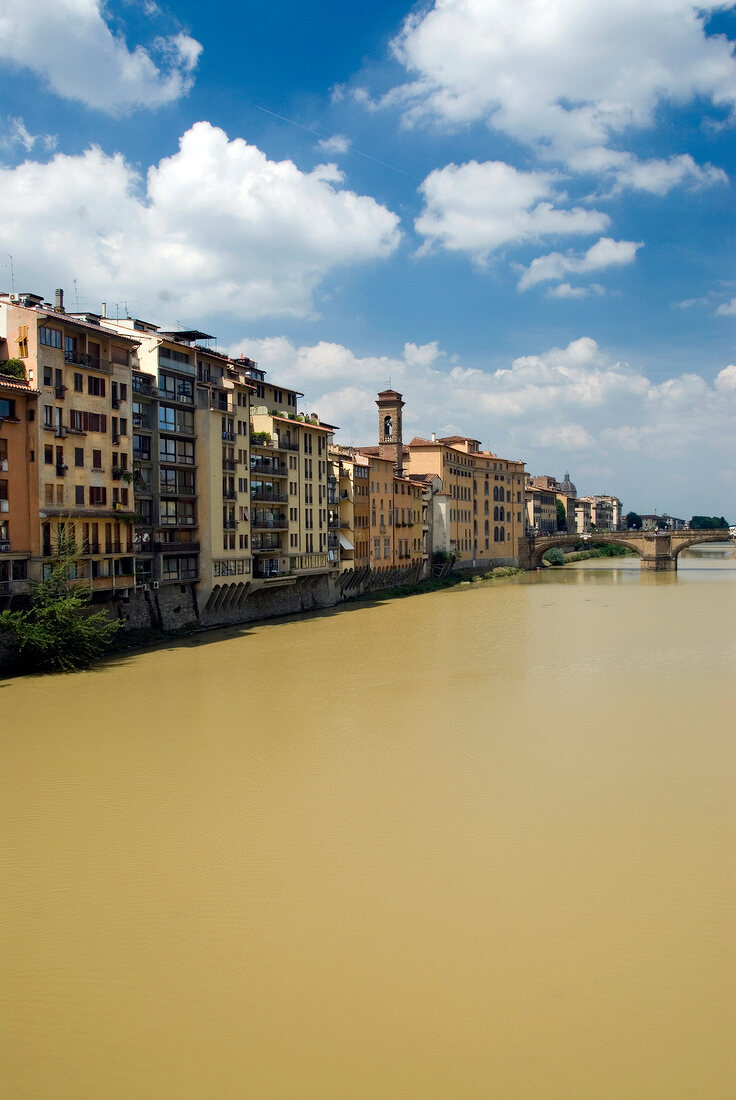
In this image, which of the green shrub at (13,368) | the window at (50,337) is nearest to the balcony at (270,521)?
the window at (50,337)

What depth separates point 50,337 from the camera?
3028 centimetres

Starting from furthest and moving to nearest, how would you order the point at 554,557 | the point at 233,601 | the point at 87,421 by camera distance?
1. the point at 554,557
2. the point at 233,601
3. the point at 87,421

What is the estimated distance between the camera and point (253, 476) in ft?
144

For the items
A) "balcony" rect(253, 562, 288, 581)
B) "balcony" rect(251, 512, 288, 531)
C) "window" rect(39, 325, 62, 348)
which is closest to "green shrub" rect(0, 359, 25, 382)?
"window" rect(39, 325, 62, 348)

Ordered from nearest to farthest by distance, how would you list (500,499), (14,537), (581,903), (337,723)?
(581,903)
(337,723)
(14,537)
(500,499)

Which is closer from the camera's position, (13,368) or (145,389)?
(13,368)

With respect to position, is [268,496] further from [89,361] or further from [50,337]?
[50,337]

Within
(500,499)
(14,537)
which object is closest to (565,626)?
(14,537)

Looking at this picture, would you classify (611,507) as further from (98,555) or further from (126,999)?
(126,999)

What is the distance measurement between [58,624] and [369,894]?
65.0 ft

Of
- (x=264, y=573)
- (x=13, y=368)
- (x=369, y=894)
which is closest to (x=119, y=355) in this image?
(x=13, y=368)

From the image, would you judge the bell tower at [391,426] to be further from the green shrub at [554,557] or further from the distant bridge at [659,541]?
the green shrub at [554,557]

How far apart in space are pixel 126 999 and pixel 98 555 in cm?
2414

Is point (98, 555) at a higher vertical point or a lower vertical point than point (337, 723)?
higher
